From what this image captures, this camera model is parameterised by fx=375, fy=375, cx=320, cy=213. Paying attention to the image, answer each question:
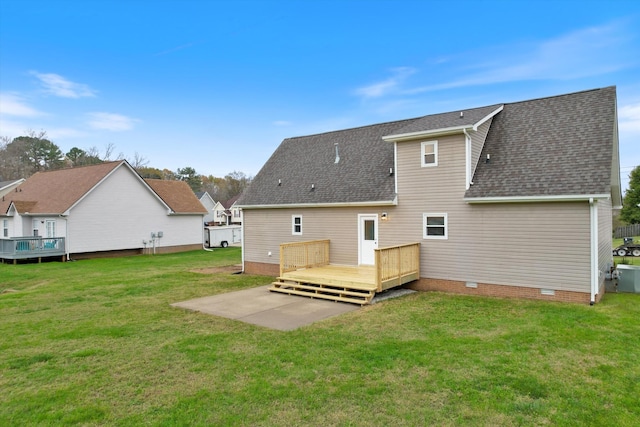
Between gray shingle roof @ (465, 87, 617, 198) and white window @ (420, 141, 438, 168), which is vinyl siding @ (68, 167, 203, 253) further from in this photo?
gray shingle roof @ (465, 87, 617, 198)

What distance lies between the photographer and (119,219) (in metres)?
24.2

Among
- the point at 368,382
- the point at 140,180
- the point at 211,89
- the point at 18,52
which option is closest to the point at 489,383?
the point at 368,382

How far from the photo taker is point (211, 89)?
77.8ft

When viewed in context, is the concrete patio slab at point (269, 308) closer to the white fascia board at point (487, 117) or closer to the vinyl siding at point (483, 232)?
the vinyl siding at point (483, 232)

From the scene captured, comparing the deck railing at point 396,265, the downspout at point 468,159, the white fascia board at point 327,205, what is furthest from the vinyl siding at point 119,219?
the downspout at point 468,159

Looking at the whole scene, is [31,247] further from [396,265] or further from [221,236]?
[396,265]

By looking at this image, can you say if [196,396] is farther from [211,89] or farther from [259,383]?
[211,89]

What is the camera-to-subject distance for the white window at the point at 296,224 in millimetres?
14657

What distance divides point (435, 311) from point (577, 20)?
1344cm

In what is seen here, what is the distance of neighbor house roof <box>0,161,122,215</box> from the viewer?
22.6 m

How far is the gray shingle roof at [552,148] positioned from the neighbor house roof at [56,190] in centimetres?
2221

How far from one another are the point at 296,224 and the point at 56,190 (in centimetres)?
1922

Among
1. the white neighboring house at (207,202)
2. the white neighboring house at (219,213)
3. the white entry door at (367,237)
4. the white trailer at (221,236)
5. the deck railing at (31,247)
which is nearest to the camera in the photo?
the white entry door at (367,237)

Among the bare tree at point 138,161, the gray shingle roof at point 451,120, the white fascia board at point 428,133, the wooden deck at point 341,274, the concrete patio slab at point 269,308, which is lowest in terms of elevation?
the concrete patio slab at point 269,308
